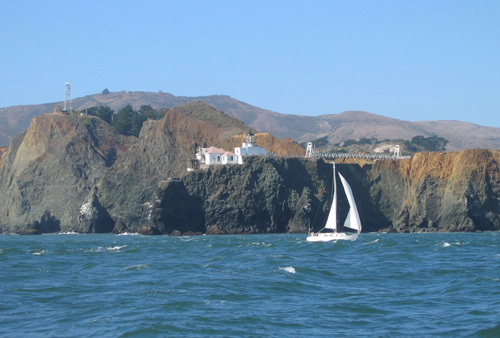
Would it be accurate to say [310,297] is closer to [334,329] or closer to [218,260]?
[334,329]

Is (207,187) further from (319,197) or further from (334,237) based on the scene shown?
(334,237)

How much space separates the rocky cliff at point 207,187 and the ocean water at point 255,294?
1398 inches

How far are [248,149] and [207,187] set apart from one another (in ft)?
33.6

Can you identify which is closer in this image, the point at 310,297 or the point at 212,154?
the point at 310,297

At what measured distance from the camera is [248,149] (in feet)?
317

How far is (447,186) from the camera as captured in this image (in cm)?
8988

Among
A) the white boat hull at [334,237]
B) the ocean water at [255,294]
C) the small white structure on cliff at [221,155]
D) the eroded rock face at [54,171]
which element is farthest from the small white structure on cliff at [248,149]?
the ocean water at [255,294]

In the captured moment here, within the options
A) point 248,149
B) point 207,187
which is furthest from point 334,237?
point 248,149

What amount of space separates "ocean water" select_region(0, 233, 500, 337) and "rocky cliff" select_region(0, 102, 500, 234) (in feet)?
116

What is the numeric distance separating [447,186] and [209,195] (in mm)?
28320

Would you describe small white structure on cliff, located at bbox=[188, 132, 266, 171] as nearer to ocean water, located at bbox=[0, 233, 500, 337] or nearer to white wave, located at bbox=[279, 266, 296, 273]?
ocean water, located at bbox=[0, 233, 500, 337]

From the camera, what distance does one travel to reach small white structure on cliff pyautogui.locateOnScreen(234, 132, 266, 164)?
95.2m

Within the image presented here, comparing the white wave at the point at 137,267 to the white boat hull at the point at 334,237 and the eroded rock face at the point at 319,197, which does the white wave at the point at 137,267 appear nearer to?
the white boat hull at the point at 334,237

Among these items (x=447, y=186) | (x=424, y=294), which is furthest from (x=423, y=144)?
(x=424, y=294)
